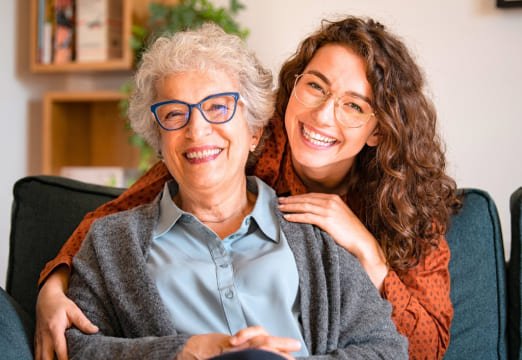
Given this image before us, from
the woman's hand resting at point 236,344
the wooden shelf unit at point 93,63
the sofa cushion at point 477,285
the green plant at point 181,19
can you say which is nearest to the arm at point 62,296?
the woman's hand resting at point 236,344

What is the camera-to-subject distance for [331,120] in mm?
1732

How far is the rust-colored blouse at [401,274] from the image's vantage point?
5.38 feet

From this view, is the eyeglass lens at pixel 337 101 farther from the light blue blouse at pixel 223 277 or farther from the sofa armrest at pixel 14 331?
the sofa armrest at pixel 14 331

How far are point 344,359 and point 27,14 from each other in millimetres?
2958

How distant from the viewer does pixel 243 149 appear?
5.29 ft

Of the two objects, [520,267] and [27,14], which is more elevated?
[27,14]

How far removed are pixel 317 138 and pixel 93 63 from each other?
1.89m

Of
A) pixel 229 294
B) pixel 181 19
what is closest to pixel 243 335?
pixel 229 294

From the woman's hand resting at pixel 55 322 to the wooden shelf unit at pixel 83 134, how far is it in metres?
2.05

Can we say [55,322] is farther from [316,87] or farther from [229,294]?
[316,87]

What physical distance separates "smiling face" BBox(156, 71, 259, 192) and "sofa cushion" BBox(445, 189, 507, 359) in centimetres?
68

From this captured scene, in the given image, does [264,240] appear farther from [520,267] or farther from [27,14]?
[27,14]

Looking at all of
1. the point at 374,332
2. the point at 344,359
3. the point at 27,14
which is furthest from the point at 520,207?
the point at 27,14

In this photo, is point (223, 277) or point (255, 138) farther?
point (255, 138)
